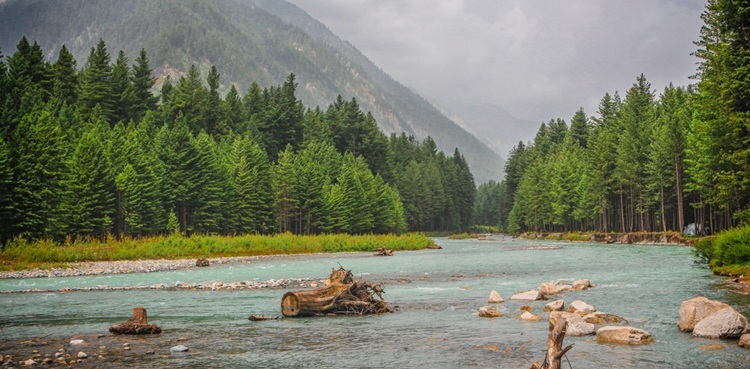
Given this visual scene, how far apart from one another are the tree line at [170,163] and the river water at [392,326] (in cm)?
3281

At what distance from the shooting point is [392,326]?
60.5 ft

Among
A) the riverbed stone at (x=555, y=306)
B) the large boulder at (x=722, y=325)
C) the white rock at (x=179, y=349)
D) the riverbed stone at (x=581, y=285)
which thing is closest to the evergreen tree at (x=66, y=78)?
the riverbed stone at (x=581, y=285)

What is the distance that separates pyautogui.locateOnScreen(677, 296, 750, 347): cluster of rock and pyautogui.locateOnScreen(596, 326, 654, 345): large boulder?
5.38 feet

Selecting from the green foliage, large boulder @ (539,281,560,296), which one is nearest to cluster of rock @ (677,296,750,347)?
large boulder @ (539,281,560,296)

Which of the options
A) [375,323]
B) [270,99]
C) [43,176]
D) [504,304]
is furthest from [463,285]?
[270,99]

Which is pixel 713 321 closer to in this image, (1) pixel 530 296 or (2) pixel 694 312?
(2) pixel 694 312

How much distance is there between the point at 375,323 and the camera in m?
19.2

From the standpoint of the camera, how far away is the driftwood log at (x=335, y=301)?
20.8 meters

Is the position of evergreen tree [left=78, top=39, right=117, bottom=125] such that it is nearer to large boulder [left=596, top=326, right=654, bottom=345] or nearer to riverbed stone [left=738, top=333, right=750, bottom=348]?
large boulder [left=596, top=326, right=654, bottom=345]

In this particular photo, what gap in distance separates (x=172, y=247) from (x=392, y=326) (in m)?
43.6

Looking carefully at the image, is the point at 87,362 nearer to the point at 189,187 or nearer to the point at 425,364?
the point at 425,364

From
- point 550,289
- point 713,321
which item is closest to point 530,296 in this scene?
point 550,289

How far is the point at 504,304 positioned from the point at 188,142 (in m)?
75.4

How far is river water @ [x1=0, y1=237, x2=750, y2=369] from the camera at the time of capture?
13.4 m
